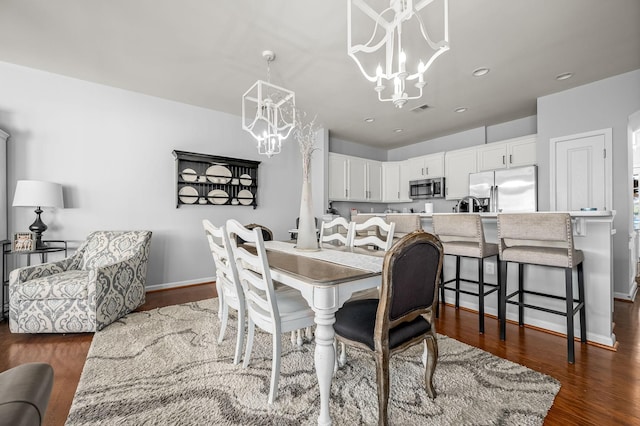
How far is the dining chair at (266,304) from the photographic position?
1517 mm

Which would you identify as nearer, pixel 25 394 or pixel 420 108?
pixel 25 394

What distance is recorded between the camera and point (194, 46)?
2.78 metres

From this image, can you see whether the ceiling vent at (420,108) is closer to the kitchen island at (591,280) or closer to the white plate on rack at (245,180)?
the kitchen island at (591,280)

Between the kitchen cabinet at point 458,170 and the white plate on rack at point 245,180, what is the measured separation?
145 inches

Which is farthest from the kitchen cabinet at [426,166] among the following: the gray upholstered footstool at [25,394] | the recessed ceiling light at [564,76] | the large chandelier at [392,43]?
the gray upholstered footstool at [25,394]

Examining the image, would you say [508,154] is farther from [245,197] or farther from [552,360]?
[245,197]

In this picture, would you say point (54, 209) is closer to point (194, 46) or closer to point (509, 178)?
point (194, 46)

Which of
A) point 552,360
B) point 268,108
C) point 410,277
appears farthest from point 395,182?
point 410,277

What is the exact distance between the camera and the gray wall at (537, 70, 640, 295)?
334 centimetres

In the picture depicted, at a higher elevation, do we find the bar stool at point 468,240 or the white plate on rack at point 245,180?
the white plate on rack at point 245,180

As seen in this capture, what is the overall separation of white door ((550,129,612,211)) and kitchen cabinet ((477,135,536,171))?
523 millimetres

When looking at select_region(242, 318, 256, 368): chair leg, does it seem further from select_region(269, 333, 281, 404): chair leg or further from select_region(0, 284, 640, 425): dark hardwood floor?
select_region(0, 284, 640, 425): dark hardwood floor

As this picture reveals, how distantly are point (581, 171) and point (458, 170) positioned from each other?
183 cm

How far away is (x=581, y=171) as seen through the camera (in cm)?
368
